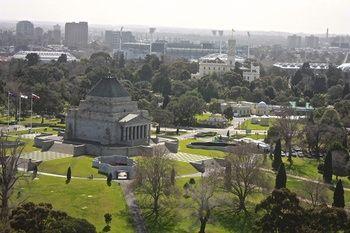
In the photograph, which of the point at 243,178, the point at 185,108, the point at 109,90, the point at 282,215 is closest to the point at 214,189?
the point at 243,178

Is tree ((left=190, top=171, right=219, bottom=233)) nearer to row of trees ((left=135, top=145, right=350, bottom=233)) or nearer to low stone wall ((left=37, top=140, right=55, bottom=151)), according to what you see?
row of trees ((left=135, top=145, right=350, bottom=233))

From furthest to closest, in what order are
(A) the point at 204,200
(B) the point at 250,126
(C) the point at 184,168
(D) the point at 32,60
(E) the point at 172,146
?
(D) the point at 32,60 < (B) the point at 250,126 < (E) the point at 172,146 < (C) the point at 184,168 < (A) the point at 204,200

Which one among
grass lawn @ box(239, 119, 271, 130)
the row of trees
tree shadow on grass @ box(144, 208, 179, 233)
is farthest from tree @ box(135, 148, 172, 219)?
grass lawn @ box(239, 119, 271, 130)

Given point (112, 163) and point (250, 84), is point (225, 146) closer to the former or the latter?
point (112, 163)

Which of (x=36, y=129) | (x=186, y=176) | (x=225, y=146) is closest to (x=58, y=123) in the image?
(x=36, y=129)

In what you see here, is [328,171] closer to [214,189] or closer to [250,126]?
[214,189]
